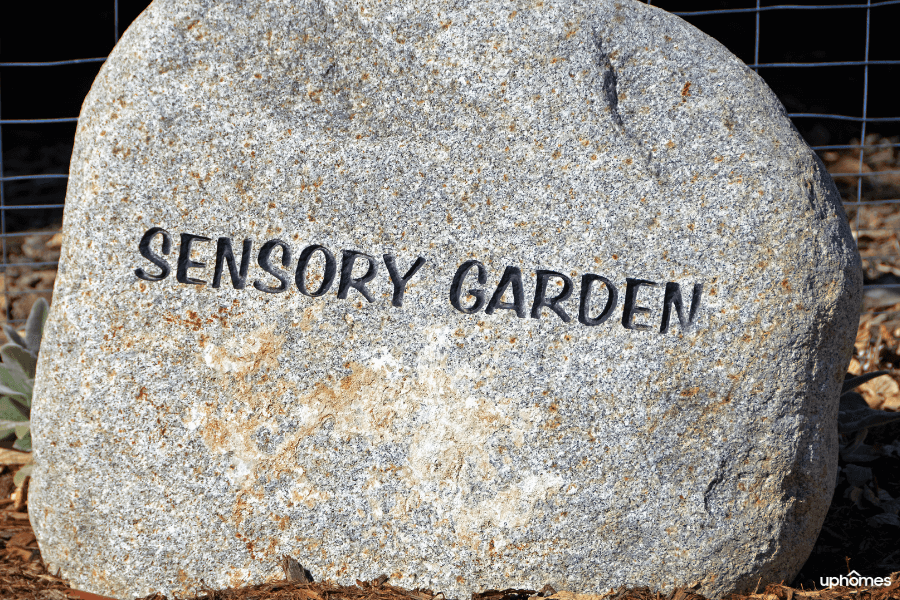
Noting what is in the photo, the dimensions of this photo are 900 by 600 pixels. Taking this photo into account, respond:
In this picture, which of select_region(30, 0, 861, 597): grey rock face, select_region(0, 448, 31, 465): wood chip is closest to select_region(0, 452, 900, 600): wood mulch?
select_region(30, 0, 861, 597): grey rock face

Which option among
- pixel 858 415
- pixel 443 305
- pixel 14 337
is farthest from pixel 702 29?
pixel 14 337

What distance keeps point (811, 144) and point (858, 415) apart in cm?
317

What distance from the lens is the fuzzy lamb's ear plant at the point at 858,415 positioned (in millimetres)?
2699

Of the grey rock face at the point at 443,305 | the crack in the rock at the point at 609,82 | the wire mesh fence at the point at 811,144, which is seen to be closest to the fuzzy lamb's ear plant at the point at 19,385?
the grey rock face at the point at 443,305

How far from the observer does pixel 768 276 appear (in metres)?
1.88

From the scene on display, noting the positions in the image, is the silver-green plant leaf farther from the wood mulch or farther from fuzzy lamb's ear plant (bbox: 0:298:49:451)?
the wood mulch

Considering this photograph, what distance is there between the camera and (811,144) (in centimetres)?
536

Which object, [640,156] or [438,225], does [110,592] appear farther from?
[640,156]

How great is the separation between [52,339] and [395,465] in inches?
39.5

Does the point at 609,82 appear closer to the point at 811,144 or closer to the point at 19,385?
the point at 19,385

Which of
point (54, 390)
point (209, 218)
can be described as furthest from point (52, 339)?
point (209, 218)

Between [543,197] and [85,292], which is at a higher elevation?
[543,197]

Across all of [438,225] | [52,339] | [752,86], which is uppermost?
[752,86]

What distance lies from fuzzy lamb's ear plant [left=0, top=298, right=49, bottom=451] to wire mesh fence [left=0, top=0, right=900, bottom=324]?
1.62 m
